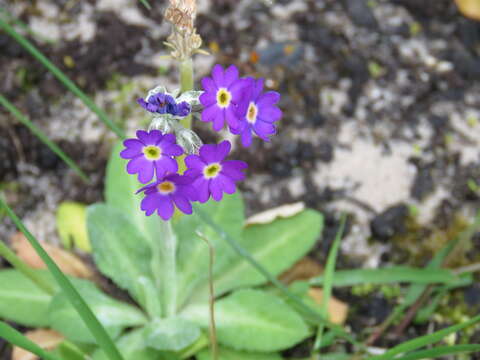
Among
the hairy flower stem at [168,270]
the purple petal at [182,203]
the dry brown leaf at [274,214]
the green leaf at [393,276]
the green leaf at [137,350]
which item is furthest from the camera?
the dry brown leaf at [274,214]

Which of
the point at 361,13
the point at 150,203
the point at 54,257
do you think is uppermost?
the point at 361,13

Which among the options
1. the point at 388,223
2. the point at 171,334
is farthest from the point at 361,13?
the point at 171,334

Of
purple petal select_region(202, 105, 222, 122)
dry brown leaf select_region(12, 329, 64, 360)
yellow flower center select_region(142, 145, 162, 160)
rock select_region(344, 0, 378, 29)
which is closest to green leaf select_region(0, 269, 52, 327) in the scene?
dry brown leaf select_region(12, 329, 64, 360)

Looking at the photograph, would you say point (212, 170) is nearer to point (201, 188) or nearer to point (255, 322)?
point (201, 188)

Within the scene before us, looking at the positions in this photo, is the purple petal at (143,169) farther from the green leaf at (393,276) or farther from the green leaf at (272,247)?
the green leaf at (393,276)

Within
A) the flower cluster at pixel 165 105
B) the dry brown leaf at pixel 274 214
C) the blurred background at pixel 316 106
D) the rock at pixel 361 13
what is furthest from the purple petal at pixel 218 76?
the rock at pixel 361 13

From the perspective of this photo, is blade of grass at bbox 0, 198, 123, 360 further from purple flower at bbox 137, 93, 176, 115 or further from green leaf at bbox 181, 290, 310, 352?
green leaf at bbox 181, 290, 310, 352
